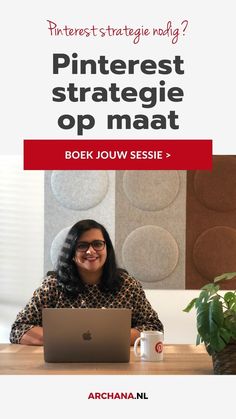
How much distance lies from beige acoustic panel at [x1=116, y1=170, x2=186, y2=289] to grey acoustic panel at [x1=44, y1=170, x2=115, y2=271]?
7 centimetres

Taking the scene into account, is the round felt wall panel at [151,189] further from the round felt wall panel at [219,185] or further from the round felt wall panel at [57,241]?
the round felt wall panel at [57,241]

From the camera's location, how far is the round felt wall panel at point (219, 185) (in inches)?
193

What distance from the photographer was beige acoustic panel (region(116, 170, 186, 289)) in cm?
492

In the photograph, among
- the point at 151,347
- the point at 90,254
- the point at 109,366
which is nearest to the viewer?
the point at 109,366

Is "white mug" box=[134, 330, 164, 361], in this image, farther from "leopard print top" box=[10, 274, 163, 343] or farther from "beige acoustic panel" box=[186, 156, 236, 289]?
"beige acoustic panel" box=[186, 156, 236, 289]

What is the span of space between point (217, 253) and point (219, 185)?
46 cm

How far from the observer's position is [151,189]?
4.93m

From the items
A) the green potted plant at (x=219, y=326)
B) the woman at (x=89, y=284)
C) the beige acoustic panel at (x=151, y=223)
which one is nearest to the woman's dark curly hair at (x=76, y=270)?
the woman at (x=89, y=284)

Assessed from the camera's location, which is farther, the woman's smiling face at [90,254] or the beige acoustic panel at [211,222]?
the beige acoustic panel at [211,222]

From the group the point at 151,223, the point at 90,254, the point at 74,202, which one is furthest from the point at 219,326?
the point at 74,202

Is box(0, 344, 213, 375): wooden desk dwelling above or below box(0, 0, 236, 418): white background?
below

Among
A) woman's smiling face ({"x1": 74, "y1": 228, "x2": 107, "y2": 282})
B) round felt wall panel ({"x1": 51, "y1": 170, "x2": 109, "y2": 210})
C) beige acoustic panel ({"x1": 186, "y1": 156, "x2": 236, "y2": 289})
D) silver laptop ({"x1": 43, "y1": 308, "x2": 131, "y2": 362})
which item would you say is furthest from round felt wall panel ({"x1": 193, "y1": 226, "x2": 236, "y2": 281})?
silver laptop ({"x1": 43, "y1": 308, "x2": 131, "y2": 362})

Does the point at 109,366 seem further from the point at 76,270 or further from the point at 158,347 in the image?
the point at 76,270
